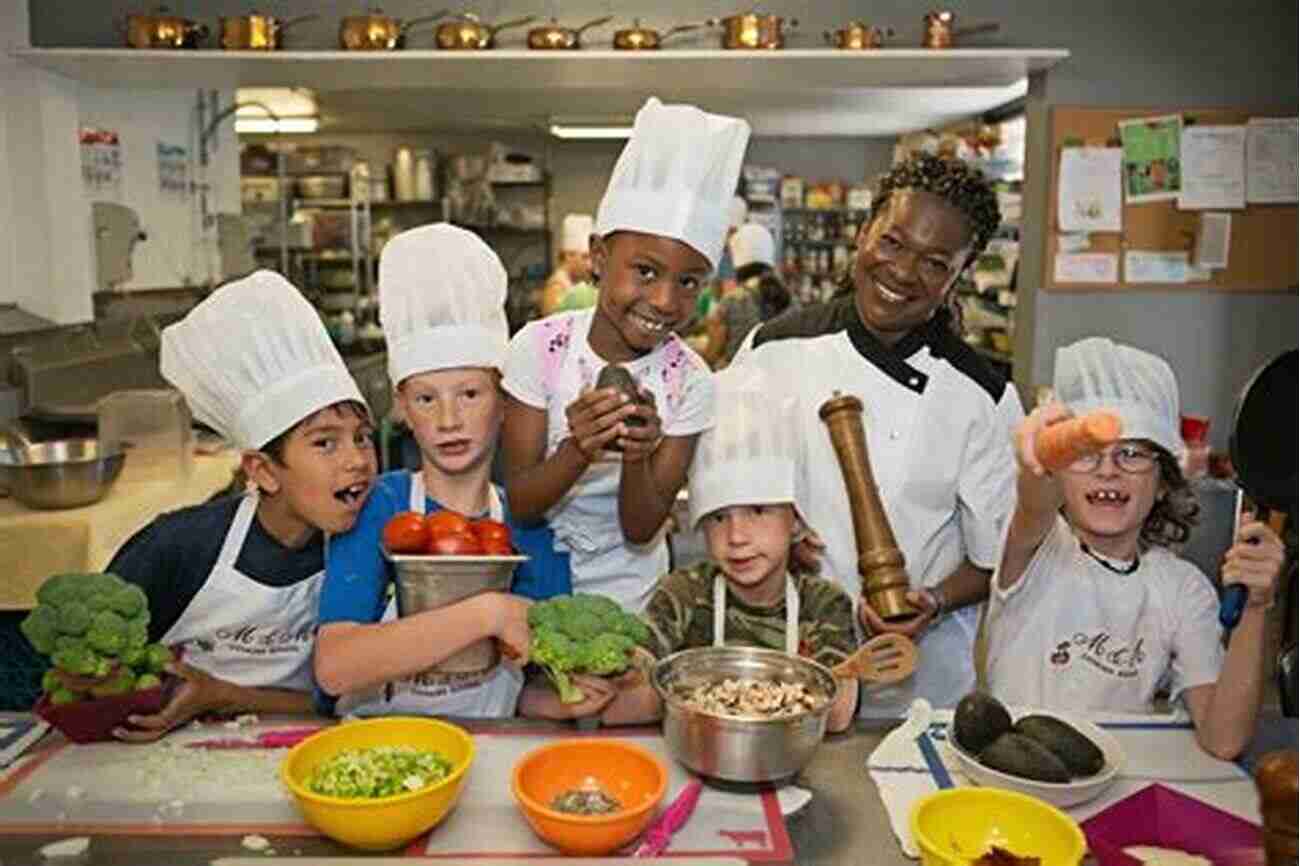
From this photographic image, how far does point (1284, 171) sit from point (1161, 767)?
2.90 meters

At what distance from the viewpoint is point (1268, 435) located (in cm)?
116

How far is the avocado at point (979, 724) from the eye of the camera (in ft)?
4.27

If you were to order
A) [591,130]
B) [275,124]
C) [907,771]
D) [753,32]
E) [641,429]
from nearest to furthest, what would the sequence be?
[907,771] → [641,429] → [753,32] → [275,124] → [591,130]

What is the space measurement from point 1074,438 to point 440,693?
90 cm

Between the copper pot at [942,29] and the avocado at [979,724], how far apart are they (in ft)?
8.79

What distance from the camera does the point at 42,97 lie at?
362 centimetres

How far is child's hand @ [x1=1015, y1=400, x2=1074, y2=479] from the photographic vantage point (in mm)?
1351

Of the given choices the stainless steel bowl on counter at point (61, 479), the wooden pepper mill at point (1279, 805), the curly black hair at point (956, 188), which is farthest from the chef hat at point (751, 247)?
the wooden pepper mill at point (1279, 805)

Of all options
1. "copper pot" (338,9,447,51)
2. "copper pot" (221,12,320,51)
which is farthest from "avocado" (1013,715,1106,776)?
"copper pot" (221,12,320,51)

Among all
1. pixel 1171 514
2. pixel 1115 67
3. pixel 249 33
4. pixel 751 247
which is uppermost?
pixel 249 33

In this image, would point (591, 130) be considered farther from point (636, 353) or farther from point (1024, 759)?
point (1024, 759)

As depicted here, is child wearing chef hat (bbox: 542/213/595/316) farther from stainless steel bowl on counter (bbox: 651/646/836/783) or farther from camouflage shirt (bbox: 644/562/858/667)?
stainless steel bowl on counter (bbox: 651/646/836/783)

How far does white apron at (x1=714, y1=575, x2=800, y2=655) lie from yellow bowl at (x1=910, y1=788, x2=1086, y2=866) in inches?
14.6

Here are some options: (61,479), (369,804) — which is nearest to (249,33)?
(61,479)
